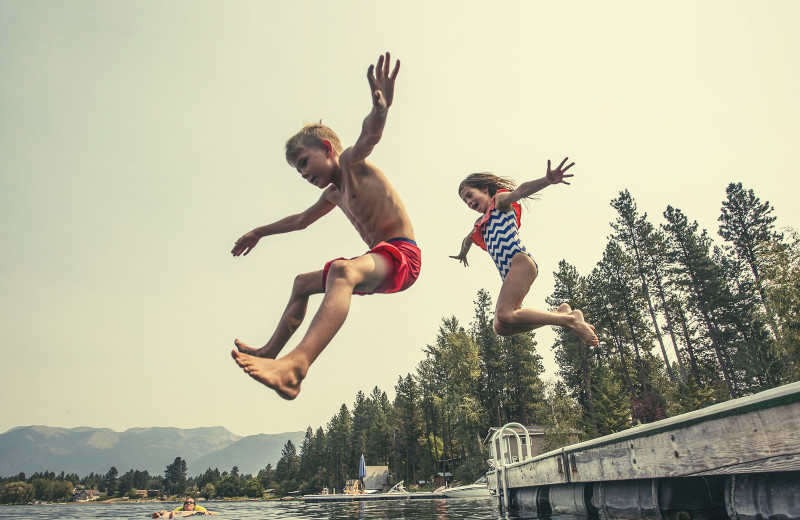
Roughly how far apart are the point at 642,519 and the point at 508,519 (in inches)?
193

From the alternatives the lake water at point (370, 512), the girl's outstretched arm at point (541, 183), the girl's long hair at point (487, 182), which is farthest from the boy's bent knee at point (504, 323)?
the lake water at point (370, 512)

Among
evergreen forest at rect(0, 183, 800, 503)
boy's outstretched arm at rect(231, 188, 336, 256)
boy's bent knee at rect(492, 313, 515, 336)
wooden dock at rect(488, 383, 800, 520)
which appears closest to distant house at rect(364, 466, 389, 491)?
evergreen forest at rect(0, 183, 800, 503)

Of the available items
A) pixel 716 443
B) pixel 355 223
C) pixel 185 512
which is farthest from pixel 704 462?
pixel 185 512

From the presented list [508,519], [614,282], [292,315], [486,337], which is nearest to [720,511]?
[292,315]

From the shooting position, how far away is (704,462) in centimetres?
253

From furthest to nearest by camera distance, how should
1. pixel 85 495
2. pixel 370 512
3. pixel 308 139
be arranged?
pixel 85 495, pixel 370 512, pixel 308 139

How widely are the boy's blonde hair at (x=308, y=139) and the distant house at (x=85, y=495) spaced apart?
128980 mm

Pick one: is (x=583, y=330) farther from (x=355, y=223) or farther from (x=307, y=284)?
(x=307, y=284)

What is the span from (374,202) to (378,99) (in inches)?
28.7

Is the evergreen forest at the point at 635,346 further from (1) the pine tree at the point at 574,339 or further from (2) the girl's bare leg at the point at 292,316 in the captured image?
(2) the girl's bare leg at the point at 292,316

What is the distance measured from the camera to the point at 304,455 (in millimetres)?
89625

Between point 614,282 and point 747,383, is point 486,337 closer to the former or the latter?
point 614,282

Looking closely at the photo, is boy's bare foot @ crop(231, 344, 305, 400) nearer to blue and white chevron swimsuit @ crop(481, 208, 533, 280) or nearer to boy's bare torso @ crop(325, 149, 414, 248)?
boy's bare torso @ crop(325, 149, 414, 248)

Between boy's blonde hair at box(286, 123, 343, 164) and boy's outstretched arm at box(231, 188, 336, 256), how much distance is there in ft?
2.18
